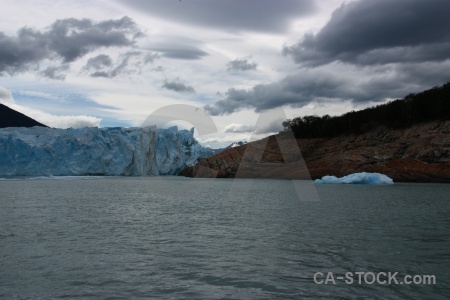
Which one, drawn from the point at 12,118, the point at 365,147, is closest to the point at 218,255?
the point at 365,147

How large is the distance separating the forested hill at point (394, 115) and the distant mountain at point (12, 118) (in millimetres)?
105118

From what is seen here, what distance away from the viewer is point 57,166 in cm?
7956

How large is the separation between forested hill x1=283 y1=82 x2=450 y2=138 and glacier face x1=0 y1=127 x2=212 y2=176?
38.0 metres

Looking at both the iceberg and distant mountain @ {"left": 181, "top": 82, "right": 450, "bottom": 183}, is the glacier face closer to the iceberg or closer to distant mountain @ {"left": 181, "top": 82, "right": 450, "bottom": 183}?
distant mountain @ {"left": 181, "top": 82, "right": 450, "bottom": 183}

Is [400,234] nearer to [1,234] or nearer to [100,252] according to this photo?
[100,252]

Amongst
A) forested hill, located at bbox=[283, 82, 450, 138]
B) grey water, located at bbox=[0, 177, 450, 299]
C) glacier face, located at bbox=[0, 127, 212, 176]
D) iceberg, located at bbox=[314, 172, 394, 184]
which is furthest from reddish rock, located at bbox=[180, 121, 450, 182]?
grey water, located at bbox=[0, 177, 450, 299]

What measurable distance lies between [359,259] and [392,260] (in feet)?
2.85

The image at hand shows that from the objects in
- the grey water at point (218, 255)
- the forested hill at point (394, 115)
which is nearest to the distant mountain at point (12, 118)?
the forested hill at point (394, 115)

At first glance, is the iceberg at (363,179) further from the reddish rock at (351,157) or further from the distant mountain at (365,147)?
the distant mountain at (365,147)

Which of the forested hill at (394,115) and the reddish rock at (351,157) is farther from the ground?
the forested hill at (394,115)

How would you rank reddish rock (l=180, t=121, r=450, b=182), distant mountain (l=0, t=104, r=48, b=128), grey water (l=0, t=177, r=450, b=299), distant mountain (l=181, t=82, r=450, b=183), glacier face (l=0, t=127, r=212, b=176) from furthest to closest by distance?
distant mountain (l=0, t=104, r=48, b=128) → glacier face (l=0, t=127, r=212, b=176) → distant mountain (l=181, t=82, r=450, b=183) → reddish rock (l=180, t=121, r=450, b=182) → grey water (l=0, t=177, r=450, b=299)

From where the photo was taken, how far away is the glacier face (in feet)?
246

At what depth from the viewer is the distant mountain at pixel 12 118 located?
137637mm

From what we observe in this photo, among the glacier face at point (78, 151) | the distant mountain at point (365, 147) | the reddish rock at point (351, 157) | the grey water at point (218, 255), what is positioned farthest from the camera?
the glacier face at point (78, 151)
